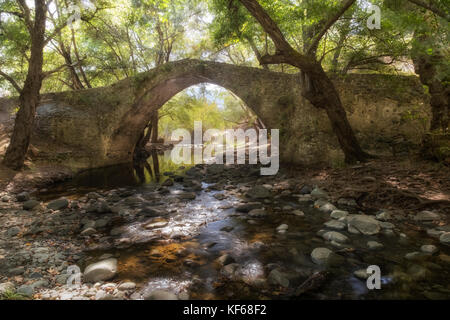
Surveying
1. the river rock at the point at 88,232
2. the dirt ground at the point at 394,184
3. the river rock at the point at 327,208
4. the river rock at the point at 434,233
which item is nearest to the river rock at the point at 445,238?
the river rock at the point at 434,233

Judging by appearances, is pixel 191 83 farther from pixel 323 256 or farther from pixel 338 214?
pixel 323 256

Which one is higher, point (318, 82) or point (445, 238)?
point (318, 82)

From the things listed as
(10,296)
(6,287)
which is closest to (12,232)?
(6,287)

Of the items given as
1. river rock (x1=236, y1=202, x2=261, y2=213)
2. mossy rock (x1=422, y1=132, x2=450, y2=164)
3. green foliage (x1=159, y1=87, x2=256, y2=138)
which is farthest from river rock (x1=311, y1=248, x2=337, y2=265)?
green foliage (x1=159, y1=87, x2=256, y2=138)

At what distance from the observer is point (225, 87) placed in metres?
11.0

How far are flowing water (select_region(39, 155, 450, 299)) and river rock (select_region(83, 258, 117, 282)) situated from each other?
93 millimetres

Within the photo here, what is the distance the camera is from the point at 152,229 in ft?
13.9

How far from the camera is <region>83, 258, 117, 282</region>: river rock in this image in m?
2.65

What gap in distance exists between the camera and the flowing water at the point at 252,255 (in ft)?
8.00

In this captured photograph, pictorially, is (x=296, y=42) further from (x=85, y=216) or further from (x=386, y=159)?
(x=85, y=216)

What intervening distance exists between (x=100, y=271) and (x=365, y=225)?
12.4 ft

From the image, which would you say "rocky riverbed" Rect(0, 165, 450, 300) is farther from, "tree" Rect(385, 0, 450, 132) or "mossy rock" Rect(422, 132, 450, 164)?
"tree" Rect(385, 0, 450, 132)

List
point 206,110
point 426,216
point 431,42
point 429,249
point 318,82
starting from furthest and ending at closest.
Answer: point 206,110
point 318,82
point 431,42
point 426,216
point 429,249

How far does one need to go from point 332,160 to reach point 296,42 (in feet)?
28.6
